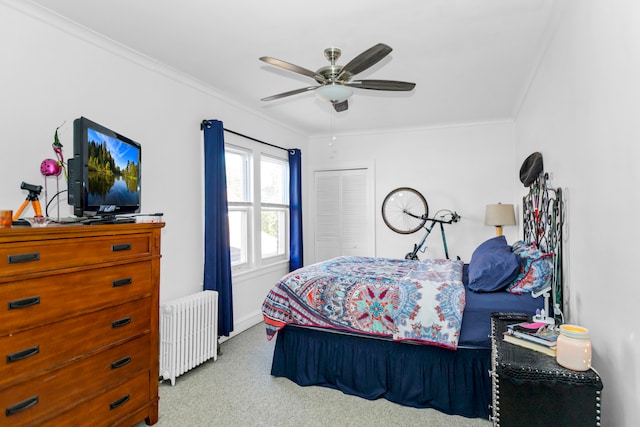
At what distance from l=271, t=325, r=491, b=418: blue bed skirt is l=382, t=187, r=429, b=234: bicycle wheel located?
281 centimetres

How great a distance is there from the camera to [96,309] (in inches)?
78.4

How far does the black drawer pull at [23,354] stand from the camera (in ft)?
5.33

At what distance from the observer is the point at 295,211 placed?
5.38m

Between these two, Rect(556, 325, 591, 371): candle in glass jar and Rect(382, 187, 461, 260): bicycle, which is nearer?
Rect(556, 325, 591, 371): candle in glass jar

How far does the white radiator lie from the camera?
2.98 m

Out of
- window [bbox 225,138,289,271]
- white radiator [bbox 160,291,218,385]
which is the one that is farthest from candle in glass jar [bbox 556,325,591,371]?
window [bbox 225,138,289,271]

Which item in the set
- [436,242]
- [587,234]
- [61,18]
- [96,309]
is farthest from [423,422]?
[61,18]

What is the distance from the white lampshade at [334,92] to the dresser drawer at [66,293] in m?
1.59

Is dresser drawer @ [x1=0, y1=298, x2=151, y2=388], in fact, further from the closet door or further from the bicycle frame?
the closet door

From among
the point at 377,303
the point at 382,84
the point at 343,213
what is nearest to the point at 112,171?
the point at 382,84

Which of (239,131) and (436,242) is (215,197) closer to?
(239,131)

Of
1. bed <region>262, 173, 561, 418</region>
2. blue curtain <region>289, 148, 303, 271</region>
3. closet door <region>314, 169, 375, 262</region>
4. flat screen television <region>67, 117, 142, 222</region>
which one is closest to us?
flat screen television <region>67, 117, 142, 222</region>

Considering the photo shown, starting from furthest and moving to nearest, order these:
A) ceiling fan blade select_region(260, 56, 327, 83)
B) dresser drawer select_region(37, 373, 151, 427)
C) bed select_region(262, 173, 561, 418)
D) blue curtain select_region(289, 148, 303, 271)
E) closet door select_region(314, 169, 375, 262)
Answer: closet door select_region(314, 169, 375, 262) → blue curtain select_region(289, 148, 303, 271) → bed select_region(262, 173, 561, 418) → ceiling fan blade select_region(260, 56, 327, 83) → dresser drawer select_region(37, 373, 151, 427)

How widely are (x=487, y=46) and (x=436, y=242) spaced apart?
2.96 m
